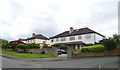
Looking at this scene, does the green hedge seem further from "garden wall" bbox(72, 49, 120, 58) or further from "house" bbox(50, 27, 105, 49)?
"house" bbox(50, 27, 105, 49)

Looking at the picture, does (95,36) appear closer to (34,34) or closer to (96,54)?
(96,54)

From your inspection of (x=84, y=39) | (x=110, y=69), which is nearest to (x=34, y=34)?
(x=84, y=39)

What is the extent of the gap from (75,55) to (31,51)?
13.9 metres

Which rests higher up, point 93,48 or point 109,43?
point 109,43

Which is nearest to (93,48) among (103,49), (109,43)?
(103,49)

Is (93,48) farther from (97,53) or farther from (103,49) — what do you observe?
(103,49)

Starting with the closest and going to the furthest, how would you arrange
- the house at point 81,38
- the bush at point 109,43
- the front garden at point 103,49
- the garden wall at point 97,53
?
the garden wall at point 97,53 → the front garden at point 103,49 → the bush at point 109,43 → the house at point 81,38

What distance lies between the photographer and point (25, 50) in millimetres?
32125

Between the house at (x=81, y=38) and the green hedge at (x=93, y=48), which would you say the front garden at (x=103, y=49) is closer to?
the green hedge at (x=93, y=48)

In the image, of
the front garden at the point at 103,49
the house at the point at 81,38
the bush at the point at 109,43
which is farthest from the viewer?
the house at the point at 81,38

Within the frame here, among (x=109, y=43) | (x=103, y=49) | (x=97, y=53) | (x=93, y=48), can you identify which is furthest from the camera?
(x=103, y=49)

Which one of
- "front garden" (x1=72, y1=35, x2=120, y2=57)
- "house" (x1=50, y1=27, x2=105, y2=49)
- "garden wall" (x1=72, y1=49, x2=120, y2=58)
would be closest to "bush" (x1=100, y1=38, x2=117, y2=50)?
"front garden" (x1=72, y1=35, x2=120, y2=57)

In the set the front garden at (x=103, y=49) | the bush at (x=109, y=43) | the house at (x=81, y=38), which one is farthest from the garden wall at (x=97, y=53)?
the house at (x=81, y=38)

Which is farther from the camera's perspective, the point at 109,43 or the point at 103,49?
the point at 103,49
